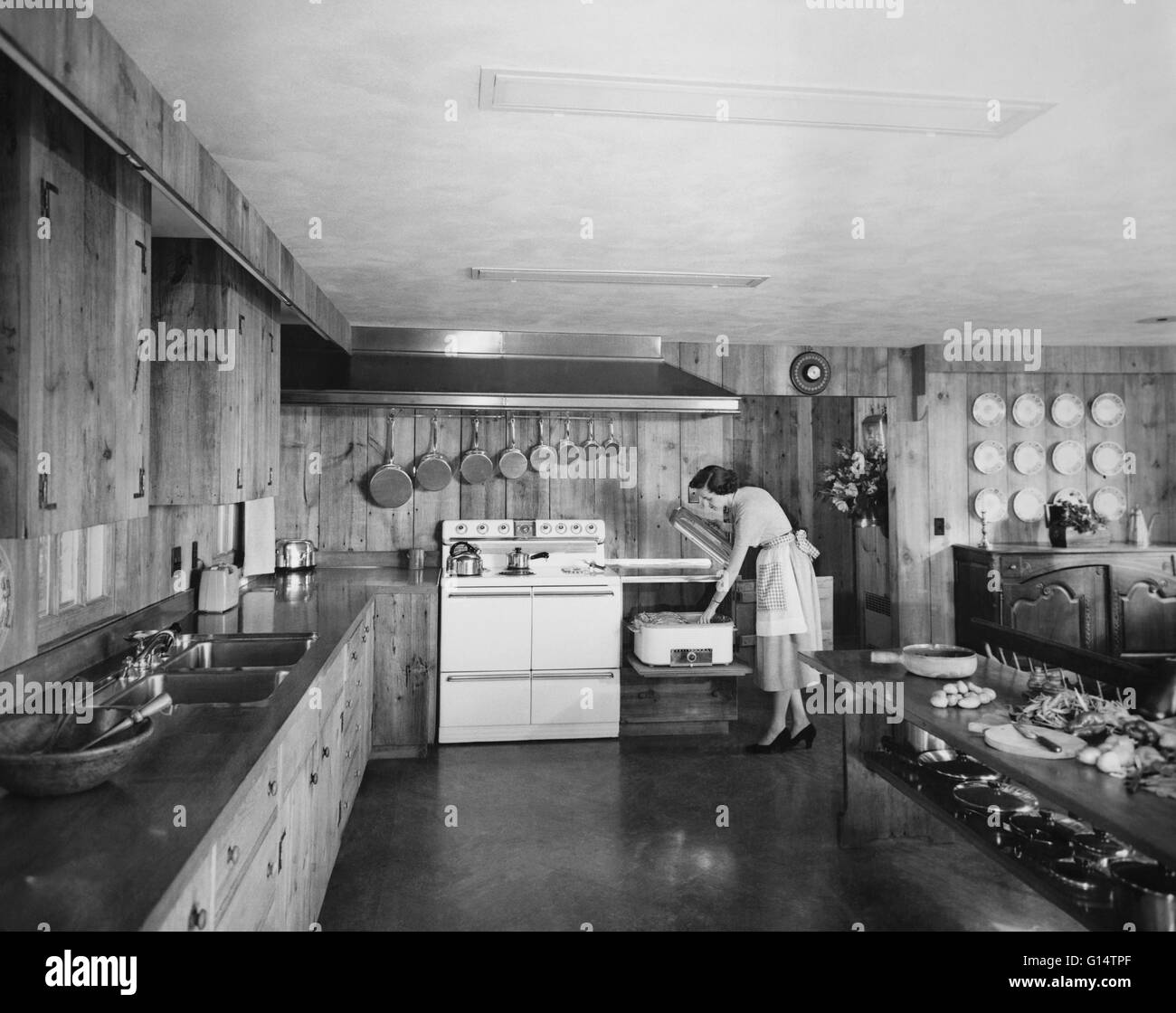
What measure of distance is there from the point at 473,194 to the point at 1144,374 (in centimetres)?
533

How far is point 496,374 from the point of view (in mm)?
4836

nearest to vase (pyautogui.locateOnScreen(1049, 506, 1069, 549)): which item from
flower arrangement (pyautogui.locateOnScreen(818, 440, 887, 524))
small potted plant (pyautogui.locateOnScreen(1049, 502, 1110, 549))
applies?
small potted plant (pyautogui.locateOnScreen(1049, 502, 1110, 549))

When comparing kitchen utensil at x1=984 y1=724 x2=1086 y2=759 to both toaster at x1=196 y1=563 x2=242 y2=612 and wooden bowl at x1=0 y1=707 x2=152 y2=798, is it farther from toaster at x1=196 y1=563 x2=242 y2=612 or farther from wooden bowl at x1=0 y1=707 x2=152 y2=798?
toaster at x1=196 y1=563 x2=242 y2=612

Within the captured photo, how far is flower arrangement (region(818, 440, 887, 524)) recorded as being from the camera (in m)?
6.03

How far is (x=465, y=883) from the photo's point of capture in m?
2.97

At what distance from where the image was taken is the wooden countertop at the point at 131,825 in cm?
118

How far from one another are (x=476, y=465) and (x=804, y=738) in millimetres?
2587

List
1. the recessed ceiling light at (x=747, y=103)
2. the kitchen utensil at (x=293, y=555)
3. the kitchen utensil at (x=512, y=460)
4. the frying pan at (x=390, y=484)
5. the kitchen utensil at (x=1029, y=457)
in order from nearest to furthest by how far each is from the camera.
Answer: the recessed ceiling light at (x=747, y=103), the kitchen utensil at (x=293, y=555), the frying pan at (x=390, y=484), the kitchen utensil at (x=512, y=460), the kitchen utensil at (x=1029, y=457)

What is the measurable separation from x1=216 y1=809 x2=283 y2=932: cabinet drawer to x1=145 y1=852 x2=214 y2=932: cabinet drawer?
76 millimetres

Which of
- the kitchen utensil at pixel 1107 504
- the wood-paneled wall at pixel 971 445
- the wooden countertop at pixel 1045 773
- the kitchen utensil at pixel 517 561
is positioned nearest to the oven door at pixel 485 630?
the kitchen utensil at pixel 517 561

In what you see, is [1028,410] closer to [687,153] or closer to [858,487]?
[858,487]

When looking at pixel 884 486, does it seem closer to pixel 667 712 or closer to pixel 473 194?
pixel 667 712

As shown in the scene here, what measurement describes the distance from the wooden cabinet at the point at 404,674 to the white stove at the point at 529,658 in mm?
93

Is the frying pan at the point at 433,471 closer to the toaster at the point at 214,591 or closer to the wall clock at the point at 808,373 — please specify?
the toaster at the point at 214,591
